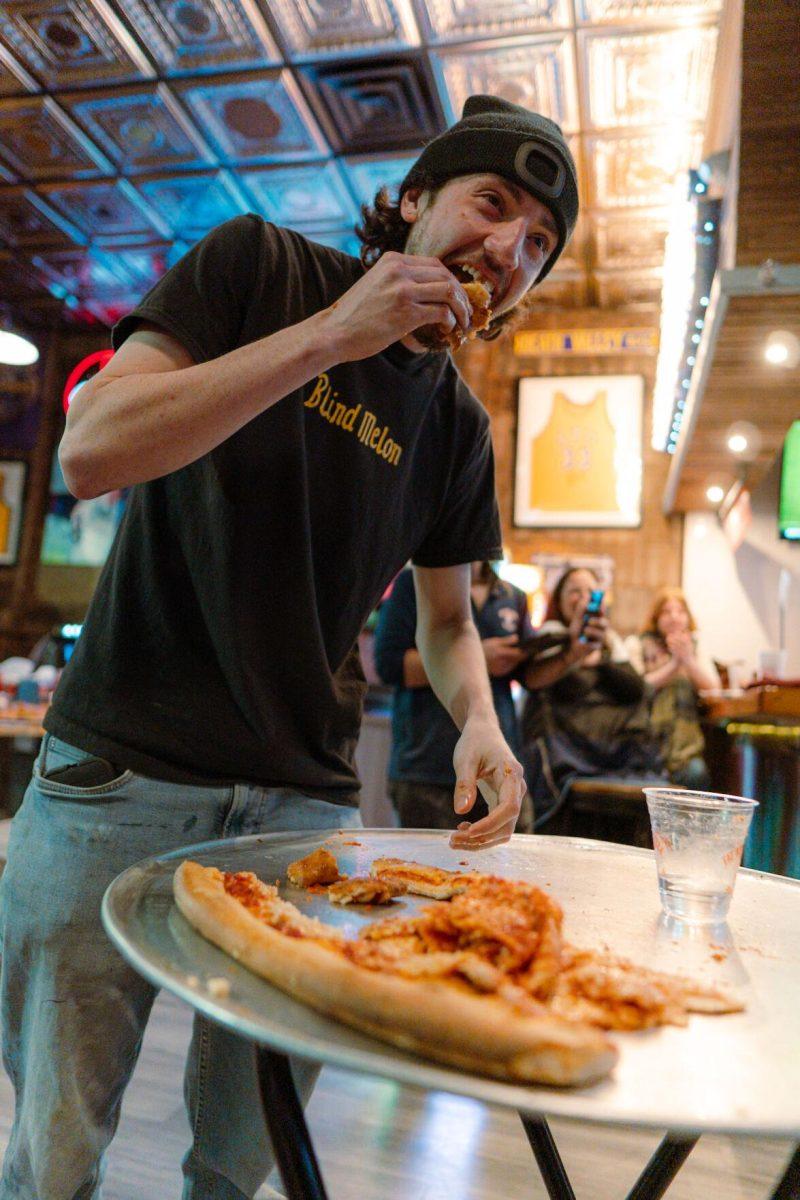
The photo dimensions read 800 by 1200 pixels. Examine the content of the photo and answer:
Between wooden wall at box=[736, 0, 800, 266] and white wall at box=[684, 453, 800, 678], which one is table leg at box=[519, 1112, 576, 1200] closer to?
wooden wall at box=[736, 0, 800, 266]

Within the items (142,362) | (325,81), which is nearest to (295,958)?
(142,362)

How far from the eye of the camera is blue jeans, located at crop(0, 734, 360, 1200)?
3.55ft

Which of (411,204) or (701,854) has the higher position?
(411,204)

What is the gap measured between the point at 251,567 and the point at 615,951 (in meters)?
0.70

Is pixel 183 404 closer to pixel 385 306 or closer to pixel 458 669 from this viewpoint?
pixel 385 306

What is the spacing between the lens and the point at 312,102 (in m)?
5.50

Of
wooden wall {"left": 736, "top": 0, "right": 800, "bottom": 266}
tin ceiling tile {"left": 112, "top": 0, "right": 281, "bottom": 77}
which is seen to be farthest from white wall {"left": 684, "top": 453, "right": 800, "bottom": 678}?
tin ceiling tile {"left": 112, "top": 0, "right": 281, "bottom": 77}

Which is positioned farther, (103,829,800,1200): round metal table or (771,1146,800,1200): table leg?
(771,1146,800,1200): table leg

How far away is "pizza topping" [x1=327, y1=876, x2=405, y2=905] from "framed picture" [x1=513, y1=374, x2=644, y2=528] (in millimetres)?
6957

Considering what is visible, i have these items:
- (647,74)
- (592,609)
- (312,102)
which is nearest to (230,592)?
(592,609)

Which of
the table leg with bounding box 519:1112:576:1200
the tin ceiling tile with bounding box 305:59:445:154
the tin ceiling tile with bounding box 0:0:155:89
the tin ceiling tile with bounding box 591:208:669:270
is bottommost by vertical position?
the table leg with bounding box 519:1112:576:1200

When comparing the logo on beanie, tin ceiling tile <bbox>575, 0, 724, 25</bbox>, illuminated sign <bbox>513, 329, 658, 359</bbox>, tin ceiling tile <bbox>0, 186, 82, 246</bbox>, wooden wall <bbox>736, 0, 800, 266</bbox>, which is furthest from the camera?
illuminated sign <bbox>513, 329, 658, 359</bbox>

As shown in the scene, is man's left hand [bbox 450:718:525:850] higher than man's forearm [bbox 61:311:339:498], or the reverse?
man's forearm [bbox 61:311:339:498]

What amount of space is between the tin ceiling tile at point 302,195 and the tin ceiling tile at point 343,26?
1035 mm
